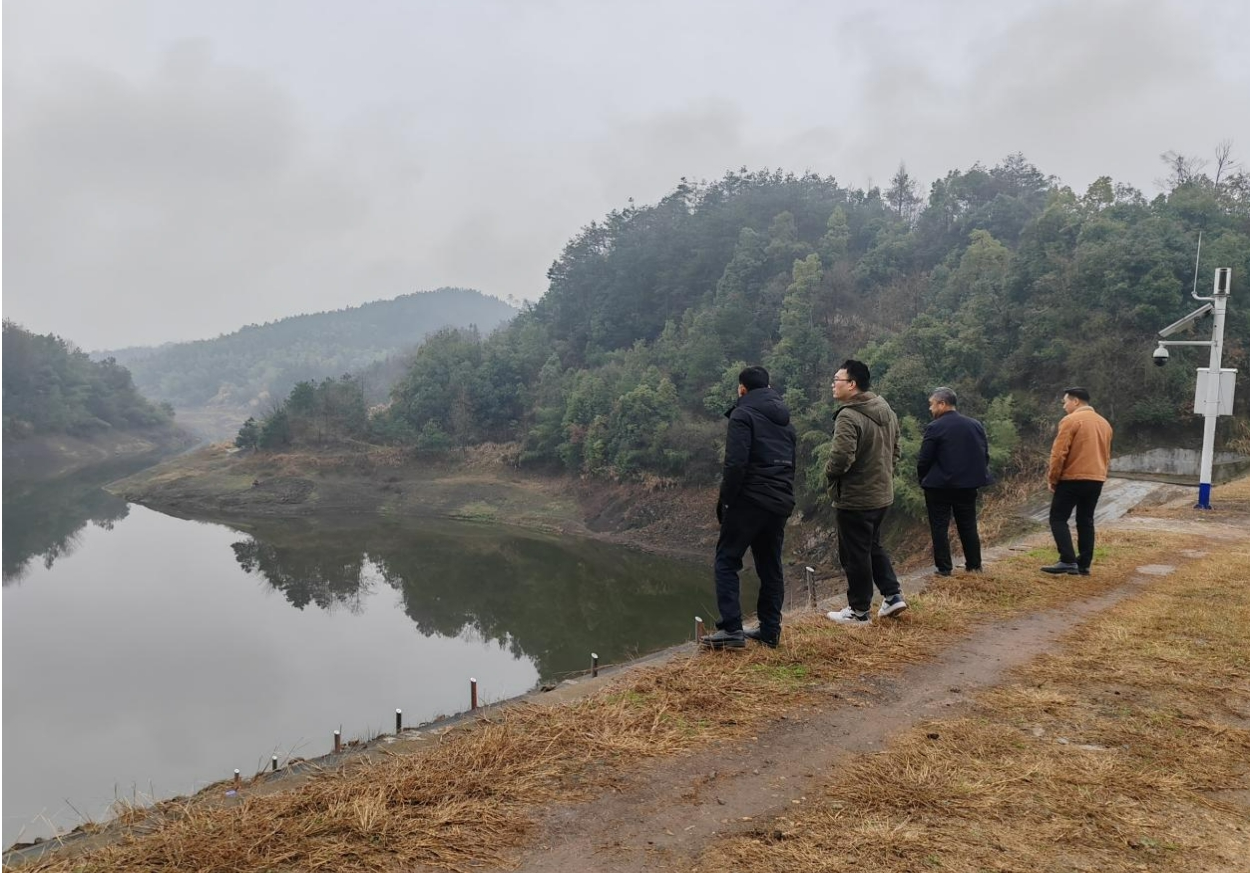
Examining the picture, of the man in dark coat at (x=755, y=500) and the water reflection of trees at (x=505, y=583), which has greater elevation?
the man in dark coat at (x=755, y=500)

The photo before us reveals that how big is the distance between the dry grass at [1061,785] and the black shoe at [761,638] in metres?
1.22

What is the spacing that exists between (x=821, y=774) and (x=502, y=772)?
132 cm

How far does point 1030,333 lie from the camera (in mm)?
21391

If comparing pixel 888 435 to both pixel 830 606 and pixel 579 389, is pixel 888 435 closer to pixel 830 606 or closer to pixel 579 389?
pixel 830 606

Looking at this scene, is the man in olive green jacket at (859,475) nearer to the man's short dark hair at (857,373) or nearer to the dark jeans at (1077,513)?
the man's short dark hair at (857,373)

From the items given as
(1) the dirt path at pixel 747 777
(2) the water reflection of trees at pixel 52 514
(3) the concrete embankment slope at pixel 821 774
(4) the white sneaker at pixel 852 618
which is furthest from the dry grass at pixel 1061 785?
(2) the water reflection of trees at pixel 52 514

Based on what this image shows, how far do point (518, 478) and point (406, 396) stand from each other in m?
11.6

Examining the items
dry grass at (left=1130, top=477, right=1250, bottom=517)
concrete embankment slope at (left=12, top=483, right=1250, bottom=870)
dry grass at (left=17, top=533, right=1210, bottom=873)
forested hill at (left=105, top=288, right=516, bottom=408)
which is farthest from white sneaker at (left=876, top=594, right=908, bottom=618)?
forested hill at (left=105, top=288, right=516, bottom=408)

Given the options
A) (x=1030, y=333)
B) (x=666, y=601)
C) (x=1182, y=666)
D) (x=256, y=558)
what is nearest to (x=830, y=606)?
(x=1182, y=666)

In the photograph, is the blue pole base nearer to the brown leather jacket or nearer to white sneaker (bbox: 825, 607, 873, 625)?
the brown leather jacket

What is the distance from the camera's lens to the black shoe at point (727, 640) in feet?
14.6

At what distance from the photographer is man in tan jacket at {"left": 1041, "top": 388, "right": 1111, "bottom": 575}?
6.10 meters

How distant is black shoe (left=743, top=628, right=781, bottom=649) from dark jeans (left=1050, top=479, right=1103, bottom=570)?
133 inches

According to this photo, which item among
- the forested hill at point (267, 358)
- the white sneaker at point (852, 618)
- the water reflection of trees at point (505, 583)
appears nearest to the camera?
the white sneaker at point (852, 618)
